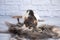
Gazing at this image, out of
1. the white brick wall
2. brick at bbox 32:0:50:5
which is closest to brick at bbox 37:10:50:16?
the white brick wall

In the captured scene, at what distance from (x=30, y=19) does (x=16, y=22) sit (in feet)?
0.58

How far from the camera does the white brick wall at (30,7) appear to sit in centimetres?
193

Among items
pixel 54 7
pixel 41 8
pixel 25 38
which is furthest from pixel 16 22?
pixel 54 7

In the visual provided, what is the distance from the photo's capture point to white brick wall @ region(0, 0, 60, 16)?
1927mm

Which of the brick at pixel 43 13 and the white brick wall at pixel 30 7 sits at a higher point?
the white brick wall at pixel 30 7

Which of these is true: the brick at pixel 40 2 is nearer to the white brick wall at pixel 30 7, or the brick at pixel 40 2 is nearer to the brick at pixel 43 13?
the white brick wall at pixel 30 7

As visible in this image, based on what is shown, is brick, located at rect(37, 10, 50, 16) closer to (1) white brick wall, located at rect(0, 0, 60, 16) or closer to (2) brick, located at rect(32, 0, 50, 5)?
(1) white brick wall, located at rect(0, 0, 60, 16)

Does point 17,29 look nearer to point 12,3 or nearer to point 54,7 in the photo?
point 12,3

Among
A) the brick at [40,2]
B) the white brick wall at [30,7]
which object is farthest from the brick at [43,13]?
the brick at [40,2]

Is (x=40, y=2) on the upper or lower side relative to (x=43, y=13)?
upper

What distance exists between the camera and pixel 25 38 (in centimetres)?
186

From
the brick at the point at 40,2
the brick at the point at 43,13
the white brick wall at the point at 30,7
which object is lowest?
the brick at the point at 43,13

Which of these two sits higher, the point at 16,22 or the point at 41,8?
the point at 41,8

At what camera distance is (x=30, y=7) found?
1.93 metres
